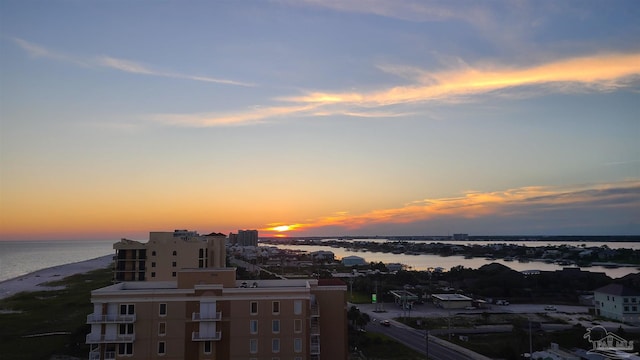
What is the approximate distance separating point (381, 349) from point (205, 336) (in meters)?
20.0

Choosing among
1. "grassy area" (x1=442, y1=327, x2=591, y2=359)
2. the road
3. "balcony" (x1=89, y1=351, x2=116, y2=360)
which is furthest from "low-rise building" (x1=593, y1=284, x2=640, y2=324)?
"balcony" (x1=89, y1=351, x2=116, y2=360)

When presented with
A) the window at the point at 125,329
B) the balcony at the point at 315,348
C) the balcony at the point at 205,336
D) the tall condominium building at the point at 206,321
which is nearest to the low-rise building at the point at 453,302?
the tall condominium building at the point at 206,321

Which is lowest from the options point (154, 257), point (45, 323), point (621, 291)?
point (45, 323)

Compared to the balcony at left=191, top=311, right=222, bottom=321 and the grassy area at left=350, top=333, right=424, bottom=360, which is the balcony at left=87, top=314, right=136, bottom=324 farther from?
the grassy area at left=350, top=333, right=424, bottom=360

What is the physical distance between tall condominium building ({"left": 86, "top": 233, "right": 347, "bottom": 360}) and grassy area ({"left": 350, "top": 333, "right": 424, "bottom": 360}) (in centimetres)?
1394

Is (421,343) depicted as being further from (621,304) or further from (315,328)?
(621,304)

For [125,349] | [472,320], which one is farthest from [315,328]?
[472,320]

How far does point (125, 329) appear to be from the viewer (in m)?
24.5

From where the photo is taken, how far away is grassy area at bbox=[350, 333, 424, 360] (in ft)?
124

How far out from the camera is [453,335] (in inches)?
1822

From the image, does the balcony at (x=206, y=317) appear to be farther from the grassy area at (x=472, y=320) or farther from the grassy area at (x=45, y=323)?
the grassy area at (x=472, y=320)

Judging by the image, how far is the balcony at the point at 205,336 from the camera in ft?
80.5

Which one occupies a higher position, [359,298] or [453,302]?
[453,302]

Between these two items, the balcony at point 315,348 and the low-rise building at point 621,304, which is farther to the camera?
the low-rise building at point 621,304
